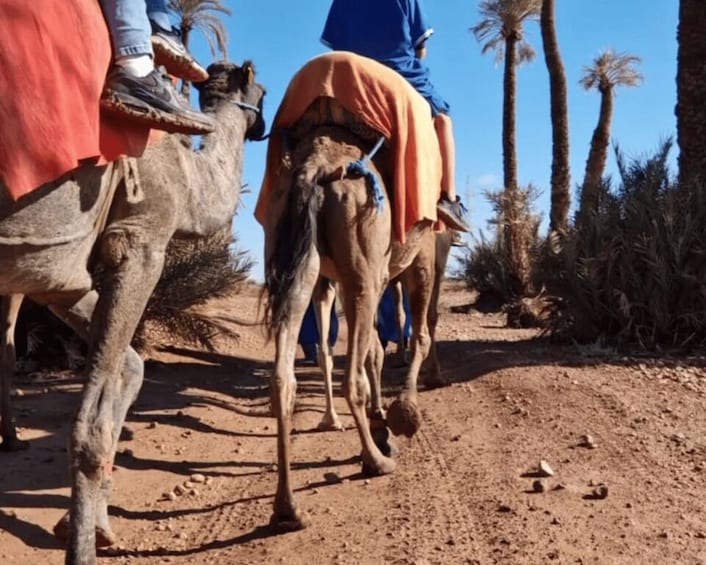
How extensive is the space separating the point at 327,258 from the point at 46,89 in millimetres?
2319

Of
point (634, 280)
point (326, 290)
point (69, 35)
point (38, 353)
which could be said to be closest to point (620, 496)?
point (326, 290)

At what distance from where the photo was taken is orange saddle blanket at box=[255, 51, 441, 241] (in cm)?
534

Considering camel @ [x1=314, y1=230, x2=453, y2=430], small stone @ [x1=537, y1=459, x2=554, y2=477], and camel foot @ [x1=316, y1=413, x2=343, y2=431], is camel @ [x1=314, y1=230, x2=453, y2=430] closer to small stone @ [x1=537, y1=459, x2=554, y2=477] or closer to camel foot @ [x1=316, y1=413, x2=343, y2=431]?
camel foot @ [x1=316, y1=413, x2=343, y2=431]

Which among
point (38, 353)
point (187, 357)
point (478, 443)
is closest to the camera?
point (478, 443)

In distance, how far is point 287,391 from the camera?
4461 millimetres

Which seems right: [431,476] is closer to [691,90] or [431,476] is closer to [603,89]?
[691,90]

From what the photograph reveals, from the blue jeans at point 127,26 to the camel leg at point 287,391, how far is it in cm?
165

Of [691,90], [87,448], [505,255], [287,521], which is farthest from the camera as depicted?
[505,255]

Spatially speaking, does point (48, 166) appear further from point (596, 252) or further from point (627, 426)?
point (596, 252)

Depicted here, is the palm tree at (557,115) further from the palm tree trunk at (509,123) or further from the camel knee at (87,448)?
the camel knee at (87,448)

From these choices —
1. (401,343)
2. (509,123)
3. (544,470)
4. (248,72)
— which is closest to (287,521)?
(544,470)

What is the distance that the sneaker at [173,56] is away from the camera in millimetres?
3939

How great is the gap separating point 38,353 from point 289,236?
213 inches

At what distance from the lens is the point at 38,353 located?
919 cm
